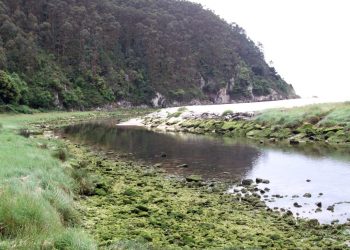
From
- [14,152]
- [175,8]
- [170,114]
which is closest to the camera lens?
[14,152]

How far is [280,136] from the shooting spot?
145 ft

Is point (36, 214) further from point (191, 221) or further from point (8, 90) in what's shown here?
point (8, 90)

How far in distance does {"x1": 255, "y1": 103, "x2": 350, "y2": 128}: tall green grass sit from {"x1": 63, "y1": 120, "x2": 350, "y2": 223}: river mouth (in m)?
7.73

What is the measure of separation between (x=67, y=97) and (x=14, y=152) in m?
89.7

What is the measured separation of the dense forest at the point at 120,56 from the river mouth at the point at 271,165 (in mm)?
51949

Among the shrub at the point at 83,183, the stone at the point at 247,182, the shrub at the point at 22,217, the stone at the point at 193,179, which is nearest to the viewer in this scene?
the shrub at the point at 22,217

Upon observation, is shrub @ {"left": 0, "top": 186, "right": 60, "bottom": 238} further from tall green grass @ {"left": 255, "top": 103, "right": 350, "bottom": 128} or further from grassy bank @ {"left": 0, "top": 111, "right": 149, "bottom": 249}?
tall green grass @ {"left": 255, "top": 103, "right": 350, "bottom": 128}

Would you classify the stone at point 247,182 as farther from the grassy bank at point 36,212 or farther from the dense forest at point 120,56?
the dense forest at point 120,56

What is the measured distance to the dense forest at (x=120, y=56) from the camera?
104750 mm

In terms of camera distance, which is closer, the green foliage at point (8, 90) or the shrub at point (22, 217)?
the shrub at point (22, 217)

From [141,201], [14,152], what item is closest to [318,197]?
[141,201]

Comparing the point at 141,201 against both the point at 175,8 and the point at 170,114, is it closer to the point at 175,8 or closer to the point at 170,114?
the point at 170,114

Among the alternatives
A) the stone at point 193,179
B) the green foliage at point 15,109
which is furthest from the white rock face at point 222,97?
the stone at point 193,179

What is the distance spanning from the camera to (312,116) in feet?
153
